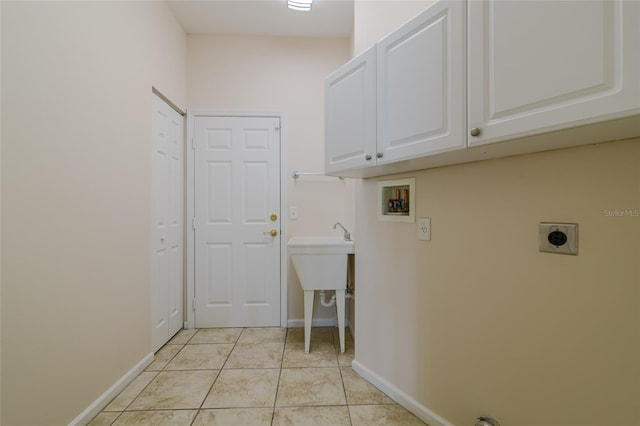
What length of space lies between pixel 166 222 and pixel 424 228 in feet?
6.75

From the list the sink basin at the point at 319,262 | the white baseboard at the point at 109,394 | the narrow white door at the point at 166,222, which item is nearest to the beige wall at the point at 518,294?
the sink basin at the point at 319,262

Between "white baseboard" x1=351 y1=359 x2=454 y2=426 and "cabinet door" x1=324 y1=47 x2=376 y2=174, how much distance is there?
1.31 m

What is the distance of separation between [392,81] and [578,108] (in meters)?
0.76

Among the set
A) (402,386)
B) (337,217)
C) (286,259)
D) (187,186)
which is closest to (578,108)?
(402,386)

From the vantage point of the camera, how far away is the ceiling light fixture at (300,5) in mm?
2197

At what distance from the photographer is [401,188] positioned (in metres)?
1.63

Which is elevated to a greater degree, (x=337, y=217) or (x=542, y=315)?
(x=337, y=217)

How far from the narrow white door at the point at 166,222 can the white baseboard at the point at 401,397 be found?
63.4 inches

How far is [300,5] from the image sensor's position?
2232 millimetres

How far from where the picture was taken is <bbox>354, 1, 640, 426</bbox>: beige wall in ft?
2.87

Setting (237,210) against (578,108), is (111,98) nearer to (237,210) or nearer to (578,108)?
(237,210)

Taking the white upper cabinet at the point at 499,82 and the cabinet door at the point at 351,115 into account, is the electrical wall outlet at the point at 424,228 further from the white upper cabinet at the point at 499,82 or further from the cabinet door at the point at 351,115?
the cabinet door at the point at 351,115

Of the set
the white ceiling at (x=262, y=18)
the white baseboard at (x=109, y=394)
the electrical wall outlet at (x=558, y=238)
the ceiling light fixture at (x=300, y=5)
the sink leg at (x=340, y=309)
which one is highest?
the white ceiling at (x=262, y=18)

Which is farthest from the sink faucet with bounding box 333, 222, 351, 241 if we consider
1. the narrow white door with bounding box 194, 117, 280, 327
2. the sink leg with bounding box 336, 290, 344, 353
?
the narrow white door with bounding box 194, 117, 280, 327
